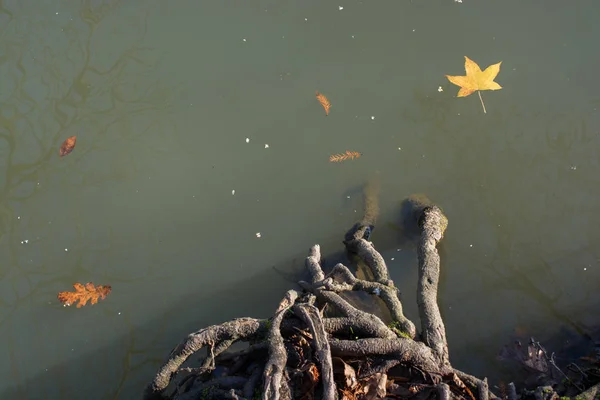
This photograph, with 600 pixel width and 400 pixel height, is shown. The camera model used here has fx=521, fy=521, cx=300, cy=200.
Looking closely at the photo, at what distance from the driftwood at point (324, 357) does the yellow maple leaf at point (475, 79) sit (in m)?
1.59

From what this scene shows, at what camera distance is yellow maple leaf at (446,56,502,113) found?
139 inches

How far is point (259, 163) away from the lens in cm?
337

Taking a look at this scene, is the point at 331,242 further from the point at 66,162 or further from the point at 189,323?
the point at 66,162

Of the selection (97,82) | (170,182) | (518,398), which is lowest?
(518,398)

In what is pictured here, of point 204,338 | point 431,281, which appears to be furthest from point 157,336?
point 431,281

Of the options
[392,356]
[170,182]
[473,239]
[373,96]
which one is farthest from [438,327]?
[170,182]

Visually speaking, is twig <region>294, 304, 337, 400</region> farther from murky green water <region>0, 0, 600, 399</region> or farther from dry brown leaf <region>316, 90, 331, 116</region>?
dry brown leaf <region>316, 90, 331, 116</region>

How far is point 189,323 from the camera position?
120 inches

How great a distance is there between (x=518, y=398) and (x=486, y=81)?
2042 mm

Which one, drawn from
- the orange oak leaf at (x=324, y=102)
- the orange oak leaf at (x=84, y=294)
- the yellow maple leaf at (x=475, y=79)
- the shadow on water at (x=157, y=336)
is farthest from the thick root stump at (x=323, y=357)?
the yellow maple leaf at (x=475, y=79)

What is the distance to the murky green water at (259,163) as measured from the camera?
303cm

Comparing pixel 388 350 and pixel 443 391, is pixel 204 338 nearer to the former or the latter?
pixel 388 350

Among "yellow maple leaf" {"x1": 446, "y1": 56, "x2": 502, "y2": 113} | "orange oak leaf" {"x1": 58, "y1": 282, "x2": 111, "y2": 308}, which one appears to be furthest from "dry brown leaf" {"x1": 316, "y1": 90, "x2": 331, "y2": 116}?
"orange oak leaf" {"x1": 58, "y1": 282, "x2": 111, "y2": 308}

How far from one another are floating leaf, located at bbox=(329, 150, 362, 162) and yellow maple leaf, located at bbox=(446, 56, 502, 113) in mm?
837
